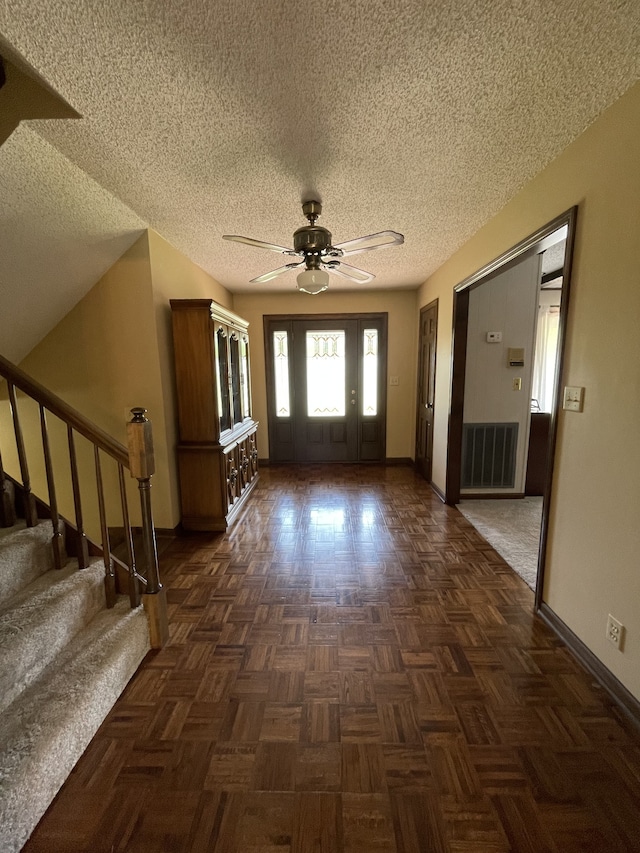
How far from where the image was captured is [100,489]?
5.47 ft

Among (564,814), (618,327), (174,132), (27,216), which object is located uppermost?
(174,132)

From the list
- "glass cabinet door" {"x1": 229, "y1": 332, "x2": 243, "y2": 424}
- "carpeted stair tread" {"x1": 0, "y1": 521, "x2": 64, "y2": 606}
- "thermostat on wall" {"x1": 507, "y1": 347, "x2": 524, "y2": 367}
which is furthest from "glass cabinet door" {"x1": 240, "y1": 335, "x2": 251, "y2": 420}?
"thermostat on wall" {"x1": 507, "y1": 347, "x2": 524, "y2": 367}

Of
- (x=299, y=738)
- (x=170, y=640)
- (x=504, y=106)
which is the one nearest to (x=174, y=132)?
(x=504, y=106)

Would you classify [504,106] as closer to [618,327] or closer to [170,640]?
[618,327]

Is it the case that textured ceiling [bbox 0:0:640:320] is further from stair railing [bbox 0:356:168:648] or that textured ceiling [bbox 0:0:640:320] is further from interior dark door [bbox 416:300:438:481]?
interior dark door [bbox 416:300:438:481]

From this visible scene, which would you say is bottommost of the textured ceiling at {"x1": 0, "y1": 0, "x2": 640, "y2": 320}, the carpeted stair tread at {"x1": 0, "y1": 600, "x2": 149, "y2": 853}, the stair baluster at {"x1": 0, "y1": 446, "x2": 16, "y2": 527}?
the carpeted stair tread at {"x1": 0, "y1": 600, "x2": 149, "y2": 853}

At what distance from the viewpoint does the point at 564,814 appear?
108 cm

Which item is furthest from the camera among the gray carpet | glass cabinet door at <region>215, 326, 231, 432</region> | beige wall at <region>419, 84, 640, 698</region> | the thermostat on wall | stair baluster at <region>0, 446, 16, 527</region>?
the thermostat on wall

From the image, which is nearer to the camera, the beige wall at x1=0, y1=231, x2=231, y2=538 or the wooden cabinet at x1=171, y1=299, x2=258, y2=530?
the beige wall at x1=0, y1=231, x2=231, y2=538

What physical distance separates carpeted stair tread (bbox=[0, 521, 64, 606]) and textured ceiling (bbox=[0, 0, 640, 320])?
181 cm

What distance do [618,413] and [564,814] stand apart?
141 cm

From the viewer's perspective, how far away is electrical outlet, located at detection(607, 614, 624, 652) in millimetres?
1433

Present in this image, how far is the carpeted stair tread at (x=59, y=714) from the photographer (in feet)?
3.34

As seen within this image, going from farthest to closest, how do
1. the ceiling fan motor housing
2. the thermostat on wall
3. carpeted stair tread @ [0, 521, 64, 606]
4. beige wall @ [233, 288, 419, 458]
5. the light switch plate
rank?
1. beige wall @ [233, 288, 419, 458]
2. the thermostat on wall
3. the ceiling fan motor housing
4. the light switch plate
5. carpeted stair tread @ [0, 521, 64, 606]
